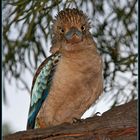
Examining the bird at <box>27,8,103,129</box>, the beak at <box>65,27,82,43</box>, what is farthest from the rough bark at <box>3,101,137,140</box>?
the beak at <box>65,27,82,43</box>

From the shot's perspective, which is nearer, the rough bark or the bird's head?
the rough bark

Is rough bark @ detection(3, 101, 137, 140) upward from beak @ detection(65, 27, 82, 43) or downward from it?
downward

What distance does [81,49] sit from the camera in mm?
1719

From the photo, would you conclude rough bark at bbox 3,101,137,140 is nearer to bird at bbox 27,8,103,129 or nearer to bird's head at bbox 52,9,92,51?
bird at bbox 27,8,103,129

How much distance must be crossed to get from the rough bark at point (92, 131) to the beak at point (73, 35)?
1.02 feet

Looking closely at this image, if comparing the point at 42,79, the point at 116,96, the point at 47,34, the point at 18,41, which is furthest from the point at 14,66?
the point at 42,79

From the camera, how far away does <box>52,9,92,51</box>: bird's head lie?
1702mm

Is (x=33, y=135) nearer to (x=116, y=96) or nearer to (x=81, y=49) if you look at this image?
(x=81, y=49)

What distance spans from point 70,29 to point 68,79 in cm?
17

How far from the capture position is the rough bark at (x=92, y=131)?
1.45m

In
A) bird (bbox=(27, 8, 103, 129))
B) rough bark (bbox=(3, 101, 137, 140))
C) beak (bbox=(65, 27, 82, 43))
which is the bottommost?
rough bark (bbox=(3, 101, 137, 140))

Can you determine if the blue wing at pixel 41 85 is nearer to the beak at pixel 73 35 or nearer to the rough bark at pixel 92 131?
the beak at pixel 73 35

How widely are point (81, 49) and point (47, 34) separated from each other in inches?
25.4

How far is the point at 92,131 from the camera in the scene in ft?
4.81
